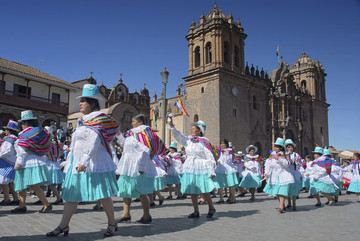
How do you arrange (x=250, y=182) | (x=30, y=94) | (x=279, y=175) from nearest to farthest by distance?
1. (x=279, y=175)
2. (x=250, y=182)
3. (x=30, y=94)

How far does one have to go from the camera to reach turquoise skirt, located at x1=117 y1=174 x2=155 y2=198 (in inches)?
222

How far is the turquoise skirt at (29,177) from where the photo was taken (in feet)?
20.7

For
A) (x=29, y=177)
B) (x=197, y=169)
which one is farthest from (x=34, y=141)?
(x=197, y=169)

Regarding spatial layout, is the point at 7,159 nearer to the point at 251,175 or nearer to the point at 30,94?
the point at 251,175

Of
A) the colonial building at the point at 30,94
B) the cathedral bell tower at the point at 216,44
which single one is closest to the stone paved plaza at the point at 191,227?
the colonial building at the point at 30,94

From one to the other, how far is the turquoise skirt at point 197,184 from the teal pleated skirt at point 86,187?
7.93ft

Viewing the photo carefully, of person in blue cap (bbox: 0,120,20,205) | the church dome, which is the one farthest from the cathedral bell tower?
person in blue cap (bbox: 0,120,20,205)

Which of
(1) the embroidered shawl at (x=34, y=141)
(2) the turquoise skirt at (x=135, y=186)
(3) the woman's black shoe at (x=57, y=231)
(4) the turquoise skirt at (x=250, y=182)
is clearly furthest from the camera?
(4) the turquoise skirt at (x=250, y=182)

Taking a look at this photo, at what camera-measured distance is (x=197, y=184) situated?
6605 millimetres

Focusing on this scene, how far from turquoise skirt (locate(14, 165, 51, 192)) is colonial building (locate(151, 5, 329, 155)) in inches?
998

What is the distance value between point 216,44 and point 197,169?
98.7ft

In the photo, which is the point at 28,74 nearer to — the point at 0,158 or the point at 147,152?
the point at 0,158

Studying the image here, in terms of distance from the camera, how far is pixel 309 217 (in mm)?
7195

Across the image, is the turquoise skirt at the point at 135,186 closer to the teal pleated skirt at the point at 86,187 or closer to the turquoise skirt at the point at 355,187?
the teal pleated skirt at the point at 86,187
